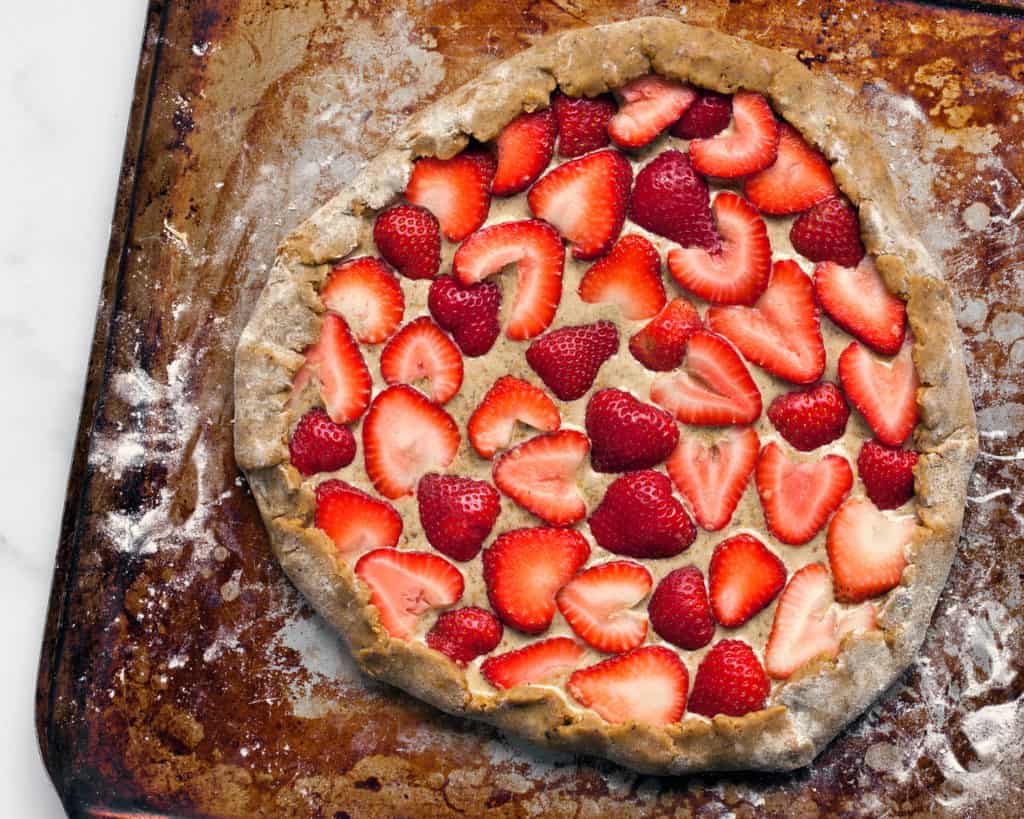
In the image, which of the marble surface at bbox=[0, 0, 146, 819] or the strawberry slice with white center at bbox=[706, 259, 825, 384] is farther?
the marble surface at bbox=[0, 0, 146, 819]

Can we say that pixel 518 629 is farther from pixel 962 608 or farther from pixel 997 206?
pixel 997 206

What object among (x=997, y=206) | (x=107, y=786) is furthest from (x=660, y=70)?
(x=107, y=786)

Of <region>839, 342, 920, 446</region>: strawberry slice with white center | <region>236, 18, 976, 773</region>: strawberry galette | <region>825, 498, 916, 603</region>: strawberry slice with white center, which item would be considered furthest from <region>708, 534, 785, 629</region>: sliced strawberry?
<region>839, 342, 920, 446</region>: strawberry slice with white center

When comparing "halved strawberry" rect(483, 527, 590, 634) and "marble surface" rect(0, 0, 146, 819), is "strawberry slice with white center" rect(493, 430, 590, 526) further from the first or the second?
"marble surface" rect(0, 0, 146, 819)

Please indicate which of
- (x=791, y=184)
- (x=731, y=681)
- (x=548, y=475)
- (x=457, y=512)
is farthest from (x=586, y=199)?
(x=731, y=681)

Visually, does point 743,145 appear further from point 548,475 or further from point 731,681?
point 731,681
